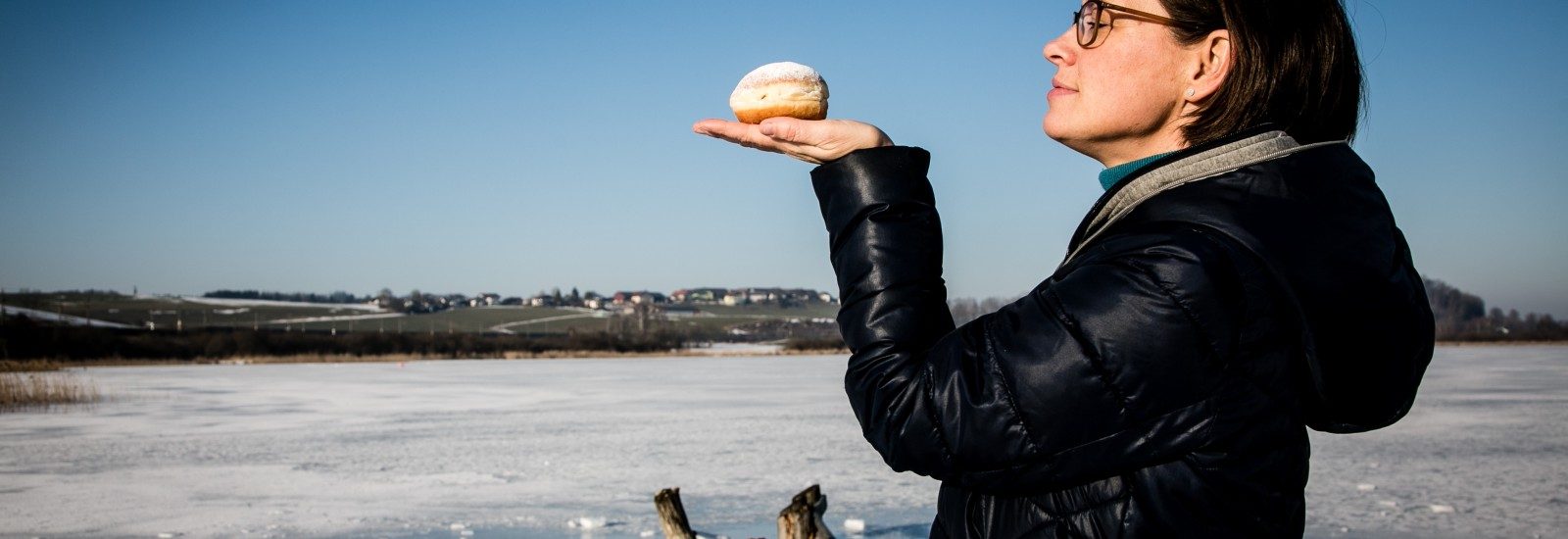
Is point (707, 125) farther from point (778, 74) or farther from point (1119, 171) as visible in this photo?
point (1119, 171)

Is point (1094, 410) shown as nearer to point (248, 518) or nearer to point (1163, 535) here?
point (1163, 535)

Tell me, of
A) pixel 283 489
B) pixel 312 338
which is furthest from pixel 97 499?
pixel 312 338

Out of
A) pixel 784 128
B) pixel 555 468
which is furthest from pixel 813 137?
pixel 555 468

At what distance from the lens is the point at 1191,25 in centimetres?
109

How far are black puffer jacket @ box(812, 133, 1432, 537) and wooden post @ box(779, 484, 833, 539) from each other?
4.87 meters

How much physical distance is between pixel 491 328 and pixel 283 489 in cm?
7619

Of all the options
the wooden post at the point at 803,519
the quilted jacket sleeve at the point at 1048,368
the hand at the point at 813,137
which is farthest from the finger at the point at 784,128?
the wooden post at the point at 803,519

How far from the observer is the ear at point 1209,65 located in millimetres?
1091

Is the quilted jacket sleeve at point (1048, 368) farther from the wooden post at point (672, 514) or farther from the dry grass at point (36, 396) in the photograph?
the dry grass at point (36, 396)

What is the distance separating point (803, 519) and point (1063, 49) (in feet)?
16.0

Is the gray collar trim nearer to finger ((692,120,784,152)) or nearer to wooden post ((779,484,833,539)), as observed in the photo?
finger ((692,120,784,152))

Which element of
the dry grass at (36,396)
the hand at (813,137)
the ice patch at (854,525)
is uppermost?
the hand at (813,137)

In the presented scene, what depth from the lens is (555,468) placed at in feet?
33.2

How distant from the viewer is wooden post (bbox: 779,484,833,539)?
5.78 meters
